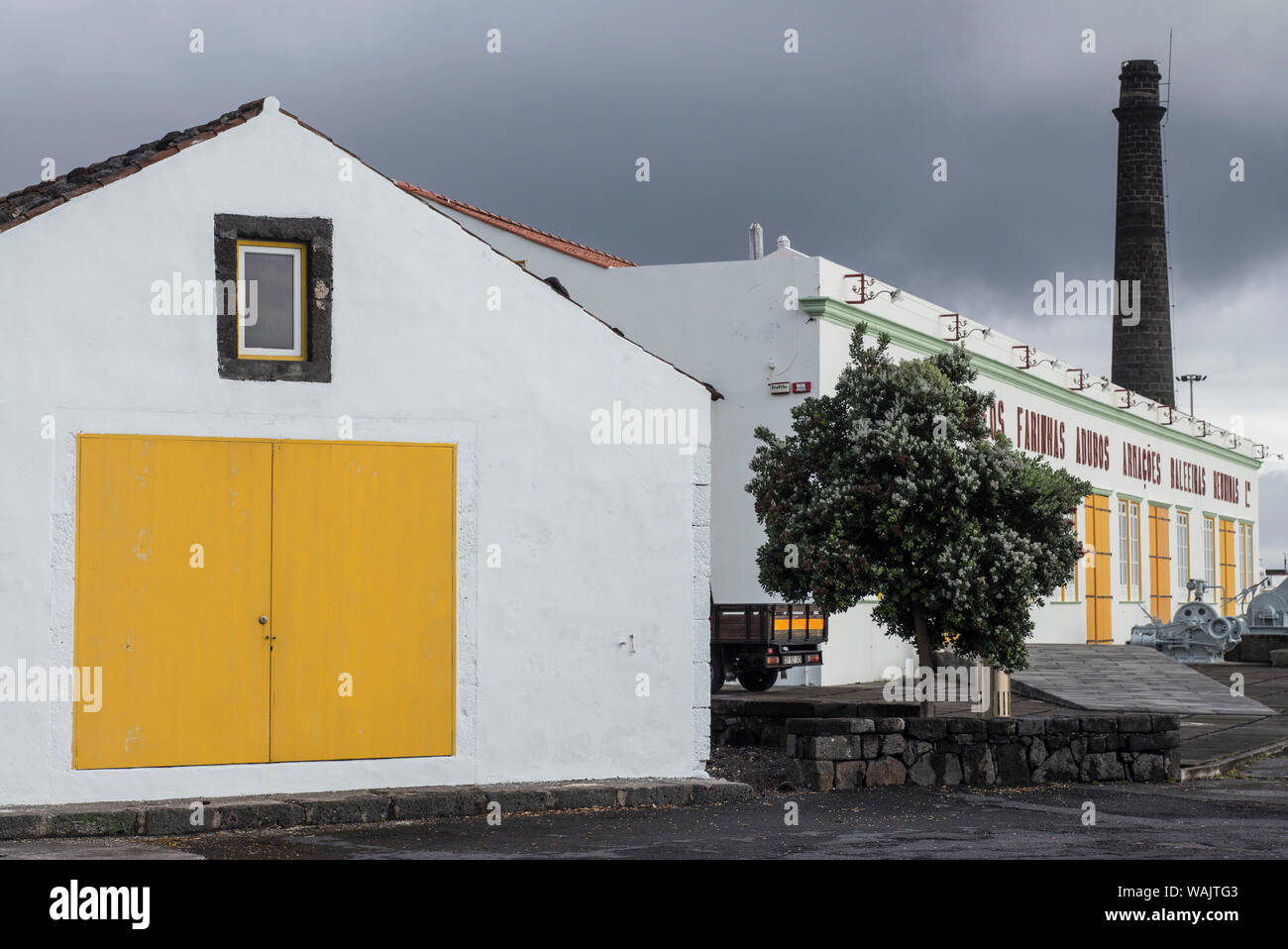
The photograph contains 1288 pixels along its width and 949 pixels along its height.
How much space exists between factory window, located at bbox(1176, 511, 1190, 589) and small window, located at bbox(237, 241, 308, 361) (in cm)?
3266

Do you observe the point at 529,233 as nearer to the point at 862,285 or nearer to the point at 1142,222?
the point at 862,285

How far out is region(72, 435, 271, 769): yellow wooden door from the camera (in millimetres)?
11094

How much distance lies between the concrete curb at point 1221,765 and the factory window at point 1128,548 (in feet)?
64.4

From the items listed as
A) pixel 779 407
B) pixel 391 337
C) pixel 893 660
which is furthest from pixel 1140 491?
pixel 391 337

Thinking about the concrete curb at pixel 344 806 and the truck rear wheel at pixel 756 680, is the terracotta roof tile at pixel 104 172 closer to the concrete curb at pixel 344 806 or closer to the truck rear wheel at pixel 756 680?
the concrete curb at pixel 344 806

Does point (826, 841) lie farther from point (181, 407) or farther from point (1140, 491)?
point (1140, 491)

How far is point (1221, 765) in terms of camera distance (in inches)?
589

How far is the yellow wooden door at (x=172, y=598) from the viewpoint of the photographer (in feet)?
36.4

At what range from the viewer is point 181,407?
11.4 m

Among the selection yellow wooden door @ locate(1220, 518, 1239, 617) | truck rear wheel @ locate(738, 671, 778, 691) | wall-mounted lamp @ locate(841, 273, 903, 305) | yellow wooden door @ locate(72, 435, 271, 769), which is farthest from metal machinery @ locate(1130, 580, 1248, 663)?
yellow wooden door @ locate(72, 435, 271, 769)

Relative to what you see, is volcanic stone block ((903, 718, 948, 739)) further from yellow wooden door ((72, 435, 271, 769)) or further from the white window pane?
the white window pane

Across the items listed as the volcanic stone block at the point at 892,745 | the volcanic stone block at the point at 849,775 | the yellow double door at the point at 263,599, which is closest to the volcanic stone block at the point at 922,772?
the volcanic stone block at the point at 892,745
